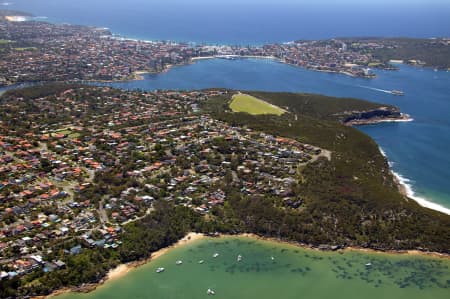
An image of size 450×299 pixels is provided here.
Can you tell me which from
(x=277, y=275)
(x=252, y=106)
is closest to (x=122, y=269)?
(x=277, y=275)

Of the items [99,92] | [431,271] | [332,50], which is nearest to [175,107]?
[99,92]

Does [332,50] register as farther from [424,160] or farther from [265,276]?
[265,276]

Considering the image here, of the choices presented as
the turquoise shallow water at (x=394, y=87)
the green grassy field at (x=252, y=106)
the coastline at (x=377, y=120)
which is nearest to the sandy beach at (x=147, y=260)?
the turquoise shallow water at (x=394, y=87)

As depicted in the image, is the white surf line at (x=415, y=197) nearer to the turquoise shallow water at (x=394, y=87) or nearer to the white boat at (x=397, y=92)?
the turquoise shallow water at (x=394, y=87)

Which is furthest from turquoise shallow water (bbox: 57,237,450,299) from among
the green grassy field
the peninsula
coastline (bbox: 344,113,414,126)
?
coastline (bbox: 344,113,414,126)

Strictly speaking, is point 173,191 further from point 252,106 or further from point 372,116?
point 372,116

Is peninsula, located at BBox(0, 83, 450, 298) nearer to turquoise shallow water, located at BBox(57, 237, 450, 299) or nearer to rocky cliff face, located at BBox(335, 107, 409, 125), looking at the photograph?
turquoise shallow water, located at BBox(57, 237, 450, 299)

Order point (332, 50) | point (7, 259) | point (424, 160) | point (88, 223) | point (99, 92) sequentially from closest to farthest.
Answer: point (7, 259) < point (88, 223) < point (424, 160) < point (99, 92) < point (332, 50)
